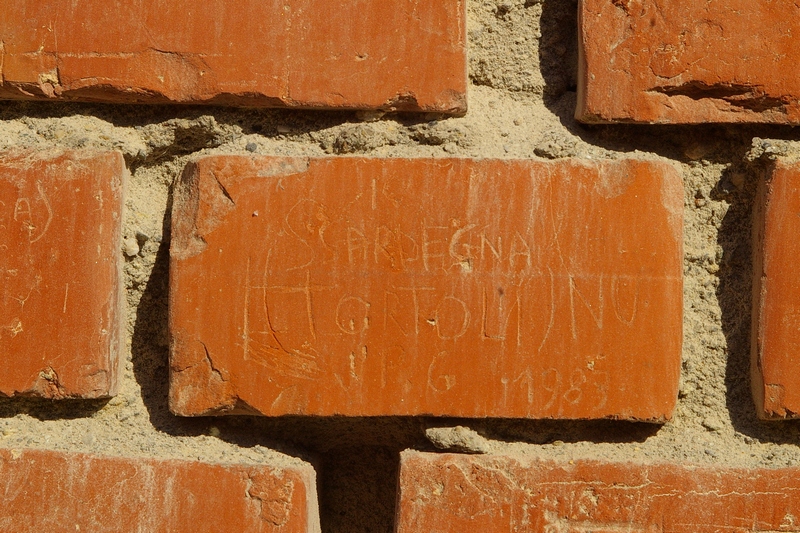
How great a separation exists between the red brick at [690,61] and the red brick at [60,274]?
628mm

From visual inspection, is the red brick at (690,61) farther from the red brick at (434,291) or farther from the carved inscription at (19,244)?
the carved inscription at (19,244)

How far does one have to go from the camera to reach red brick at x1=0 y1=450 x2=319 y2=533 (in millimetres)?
1015

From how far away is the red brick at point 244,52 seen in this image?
3.41 ft

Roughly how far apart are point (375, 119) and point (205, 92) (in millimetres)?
220

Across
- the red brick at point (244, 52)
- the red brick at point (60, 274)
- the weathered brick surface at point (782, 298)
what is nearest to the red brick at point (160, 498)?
the red brick at point (60, 274)

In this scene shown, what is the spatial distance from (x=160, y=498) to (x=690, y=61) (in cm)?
85

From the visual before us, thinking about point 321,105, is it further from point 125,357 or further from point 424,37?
point 125,357

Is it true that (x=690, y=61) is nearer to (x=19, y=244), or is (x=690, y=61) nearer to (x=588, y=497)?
(x=588, y=497)

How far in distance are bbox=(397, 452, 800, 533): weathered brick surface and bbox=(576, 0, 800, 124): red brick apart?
0.44 metres

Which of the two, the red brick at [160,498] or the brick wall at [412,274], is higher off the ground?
the brick wall at [412,274]

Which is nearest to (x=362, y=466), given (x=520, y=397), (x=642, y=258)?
(x=520, y=397)

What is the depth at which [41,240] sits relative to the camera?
1.04 m

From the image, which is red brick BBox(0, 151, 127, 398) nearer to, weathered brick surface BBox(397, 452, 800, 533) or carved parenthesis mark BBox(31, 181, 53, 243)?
carved parenthesis mark BBox(31, 181, 53, 243)

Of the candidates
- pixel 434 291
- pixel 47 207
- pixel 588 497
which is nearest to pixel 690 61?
pixel 434 291
